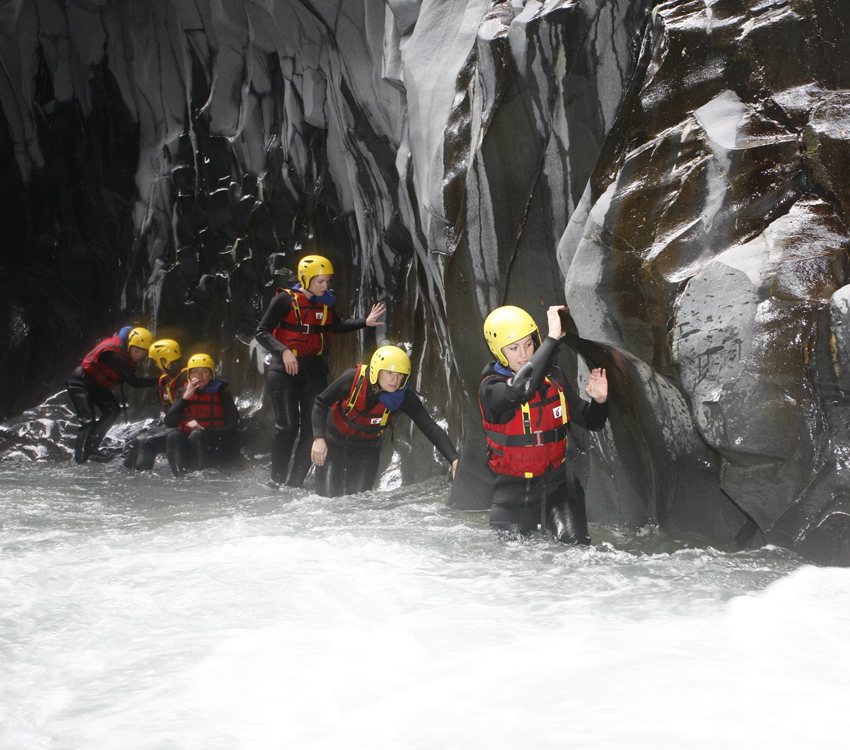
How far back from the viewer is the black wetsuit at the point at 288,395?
6410 millimetres

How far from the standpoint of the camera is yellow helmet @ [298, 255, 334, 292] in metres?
6.46

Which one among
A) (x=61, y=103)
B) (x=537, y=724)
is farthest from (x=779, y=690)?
(x=61, y=103)

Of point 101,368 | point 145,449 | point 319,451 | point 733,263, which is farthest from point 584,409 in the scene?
point 101,368

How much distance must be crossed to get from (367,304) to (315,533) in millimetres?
3159

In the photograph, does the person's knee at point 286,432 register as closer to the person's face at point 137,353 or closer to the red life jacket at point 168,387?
the red life jacket at point 168,387

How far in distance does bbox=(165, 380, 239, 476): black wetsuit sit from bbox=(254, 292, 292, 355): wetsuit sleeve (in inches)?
58.6

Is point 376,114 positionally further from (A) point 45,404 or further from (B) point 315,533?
(A) point 45,404

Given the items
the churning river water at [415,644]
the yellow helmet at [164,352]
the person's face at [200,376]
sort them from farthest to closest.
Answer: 1. the yellow helmet at [164,352]
2. the person's face at [200,376]
3. the churning river water at [415,644]

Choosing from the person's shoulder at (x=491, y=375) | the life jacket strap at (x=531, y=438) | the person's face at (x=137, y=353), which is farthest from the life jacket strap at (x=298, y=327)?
the life jacket strap at (x=531, y=438)

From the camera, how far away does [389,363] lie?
5.33m

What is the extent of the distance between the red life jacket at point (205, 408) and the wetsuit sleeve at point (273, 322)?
1.42 m

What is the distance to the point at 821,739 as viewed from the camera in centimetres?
194

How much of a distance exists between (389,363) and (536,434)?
1716 mm

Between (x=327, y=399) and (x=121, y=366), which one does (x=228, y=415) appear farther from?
(x=327, y=399)
